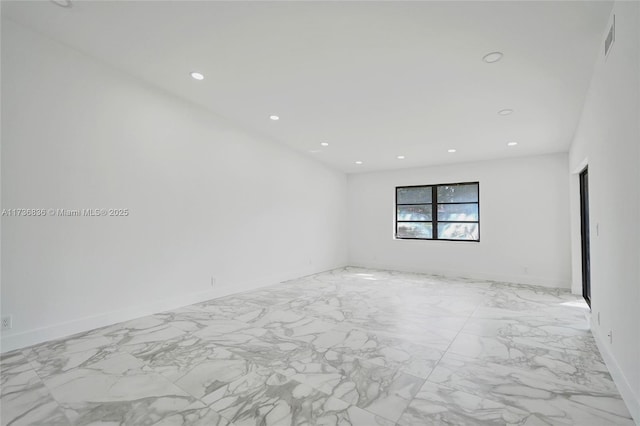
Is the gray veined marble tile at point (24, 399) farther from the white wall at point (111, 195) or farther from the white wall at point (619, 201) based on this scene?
the white wall at point (619, 201)

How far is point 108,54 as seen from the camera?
293 centimetres

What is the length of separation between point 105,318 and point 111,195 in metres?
1.31

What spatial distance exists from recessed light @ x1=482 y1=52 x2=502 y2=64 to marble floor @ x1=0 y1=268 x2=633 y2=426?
2646mm

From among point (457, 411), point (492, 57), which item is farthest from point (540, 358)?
point (492, 57)

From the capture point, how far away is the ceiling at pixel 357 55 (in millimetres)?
2223

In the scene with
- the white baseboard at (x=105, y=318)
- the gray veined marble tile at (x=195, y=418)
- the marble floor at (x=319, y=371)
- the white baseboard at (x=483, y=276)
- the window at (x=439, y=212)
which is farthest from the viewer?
the window at (x=439, y=212)

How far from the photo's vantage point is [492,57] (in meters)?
2.67

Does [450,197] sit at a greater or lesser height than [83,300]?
greater

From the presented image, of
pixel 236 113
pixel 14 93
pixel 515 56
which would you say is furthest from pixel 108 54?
pixel 515 56

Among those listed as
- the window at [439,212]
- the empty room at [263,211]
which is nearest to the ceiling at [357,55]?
the empty room at [263,211]

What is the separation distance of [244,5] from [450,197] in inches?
236

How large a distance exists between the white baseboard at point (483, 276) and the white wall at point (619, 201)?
125 inches

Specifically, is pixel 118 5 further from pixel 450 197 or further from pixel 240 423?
pixel 450 197

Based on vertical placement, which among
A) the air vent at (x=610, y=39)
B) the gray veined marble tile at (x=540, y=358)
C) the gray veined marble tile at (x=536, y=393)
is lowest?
the gray veined marble tile at (x=536, y=393)
